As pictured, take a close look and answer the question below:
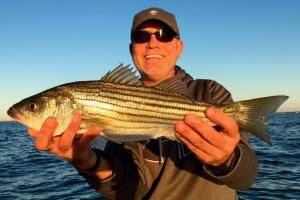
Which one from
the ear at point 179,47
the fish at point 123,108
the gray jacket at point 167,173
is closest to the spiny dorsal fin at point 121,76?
the fish at point 123,108

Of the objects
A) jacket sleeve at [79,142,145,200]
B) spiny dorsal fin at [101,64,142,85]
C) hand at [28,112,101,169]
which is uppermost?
spiny dorsal fin at [101,64,142,85]

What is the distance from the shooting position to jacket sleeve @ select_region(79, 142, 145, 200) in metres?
6.29

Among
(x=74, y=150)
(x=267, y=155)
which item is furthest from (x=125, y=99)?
(x=267, y=155)

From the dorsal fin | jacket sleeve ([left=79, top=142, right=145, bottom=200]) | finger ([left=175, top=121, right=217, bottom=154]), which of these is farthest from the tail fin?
jacket sleeve ([left=79, top=142, right=145, bottom=200])

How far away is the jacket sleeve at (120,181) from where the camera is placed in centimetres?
629

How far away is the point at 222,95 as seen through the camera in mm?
6207

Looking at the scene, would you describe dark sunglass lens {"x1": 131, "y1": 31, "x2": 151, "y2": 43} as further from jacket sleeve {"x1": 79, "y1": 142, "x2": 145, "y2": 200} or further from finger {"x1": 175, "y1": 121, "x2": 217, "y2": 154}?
finger {"x1": 175, "y1": 121, "x2": 217, "y2": 154}

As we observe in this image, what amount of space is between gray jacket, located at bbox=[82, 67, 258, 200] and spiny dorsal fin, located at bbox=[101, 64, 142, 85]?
0.77 metres

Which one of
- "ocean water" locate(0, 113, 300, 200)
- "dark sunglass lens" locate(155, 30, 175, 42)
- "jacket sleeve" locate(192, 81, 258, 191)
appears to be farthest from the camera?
"ocean water" locate(0, 113, 300, 200)

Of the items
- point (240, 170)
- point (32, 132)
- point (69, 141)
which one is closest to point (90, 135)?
point (69, 141)

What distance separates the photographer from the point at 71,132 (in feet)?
16.8

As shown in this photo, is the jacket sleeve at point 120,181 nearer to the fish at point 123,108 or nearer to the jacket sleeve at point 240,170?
the fish at point 123,108

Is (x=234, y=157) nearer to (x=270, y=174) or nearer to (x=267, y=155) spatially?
(x=270, y=174)

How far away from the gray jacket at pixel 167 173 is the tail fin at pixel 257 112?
0.35m
